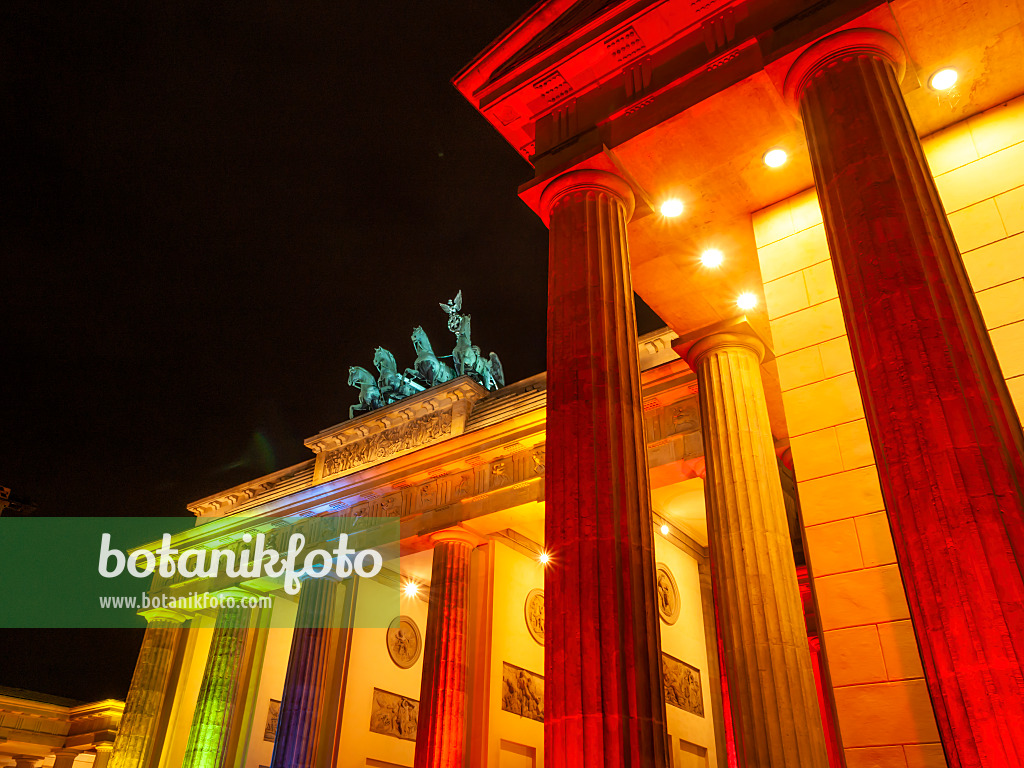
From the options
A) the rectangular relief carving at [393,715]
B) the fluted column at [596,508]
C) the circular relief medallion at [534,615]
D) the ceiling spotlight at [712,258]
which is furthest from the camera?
the rectangular relief carving at [393,715]

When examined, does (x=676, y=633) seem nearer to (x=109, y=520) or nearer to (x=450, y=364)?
(x=450, y=364)

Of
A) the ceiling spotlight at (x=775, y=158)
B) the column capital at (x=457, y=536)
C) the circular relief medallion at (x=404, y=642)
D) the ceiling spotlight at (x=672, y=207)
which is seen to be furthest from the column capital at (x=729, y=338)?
the circular relief medallion at (x=404, y=642)

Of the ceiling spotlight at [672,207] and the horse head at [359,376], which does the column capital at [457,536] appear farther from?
the ceiling spotlight at [672,207]

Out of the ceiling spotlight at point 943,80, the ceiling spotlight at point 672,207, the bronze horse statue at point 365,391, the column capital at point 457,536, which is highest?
the bronze horse statue at point 365,391

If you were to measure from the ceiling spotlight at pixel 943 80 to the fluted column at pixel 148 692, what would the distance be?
27.4m

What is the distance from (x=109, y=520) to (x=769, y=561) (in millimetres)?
35285

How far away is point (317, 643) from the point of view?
20.4m

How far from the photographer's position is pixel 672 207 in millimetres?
10500

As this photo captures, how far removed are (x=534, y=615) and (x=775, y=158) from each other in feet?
50.7

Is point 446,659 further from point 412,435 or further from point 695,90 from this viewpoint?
point 695,90

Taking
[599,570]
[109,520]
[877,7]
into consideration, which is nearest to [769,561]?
[599,570]

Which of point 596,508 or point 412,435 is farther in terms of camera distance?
point 412,435

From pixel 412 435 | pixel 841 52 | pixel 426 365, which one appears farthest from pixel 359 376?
pixel 841 52

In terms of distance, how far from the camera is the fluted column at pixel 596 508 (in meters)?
6.48
